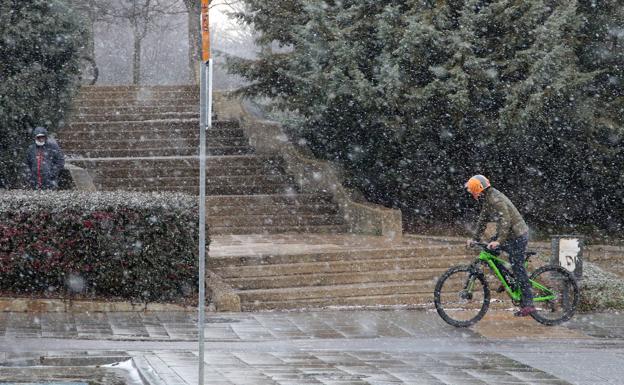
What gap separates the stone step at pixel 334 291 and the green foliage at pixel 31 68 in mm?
5936

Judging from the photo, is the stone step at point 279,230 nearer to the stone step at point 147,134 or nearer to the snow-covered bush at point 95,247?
the snow-covered bush at point 95,247

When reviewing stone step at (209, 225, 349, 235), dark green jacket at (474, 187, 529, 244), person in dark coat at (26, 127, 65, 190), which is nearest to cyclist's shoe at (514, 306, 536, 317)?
dark green jacket at (474, 187, 529, 244)

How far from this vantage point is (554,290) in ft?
42.7

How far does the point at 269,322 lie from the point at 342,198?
7249 mm

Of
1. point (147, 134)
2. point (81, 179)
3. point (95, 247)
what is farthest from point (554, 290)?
point (147, 134)

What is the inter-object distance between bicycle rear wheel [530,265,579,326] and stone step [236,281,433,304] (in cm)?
157

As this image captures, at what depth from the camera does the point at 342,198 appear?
63.0 ft

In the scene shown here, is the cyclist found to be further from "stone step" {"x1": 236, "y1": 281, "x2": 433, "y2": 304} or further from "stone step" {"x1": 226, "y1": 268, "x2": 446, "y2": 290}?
"stone step" {"x1": 226, "y1": 268, "x2": 446, "y2": 290}

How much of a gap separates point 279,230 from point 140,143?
225 inches

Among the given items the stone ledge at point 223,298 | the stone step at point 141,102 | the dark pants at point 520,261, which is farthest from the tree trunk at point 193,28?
the dark pants at point 520,261

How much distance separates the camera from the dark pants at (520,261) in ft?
40.4

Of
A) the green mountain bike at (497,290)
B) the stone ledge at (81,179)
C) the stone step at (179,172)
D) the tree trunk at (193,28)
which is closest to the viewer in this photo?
the green mountain bike at (497,290)

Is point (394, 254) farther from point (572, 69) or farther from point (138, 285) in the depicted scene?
point (572, 69)

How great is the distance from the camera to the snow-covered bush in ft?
41.5
